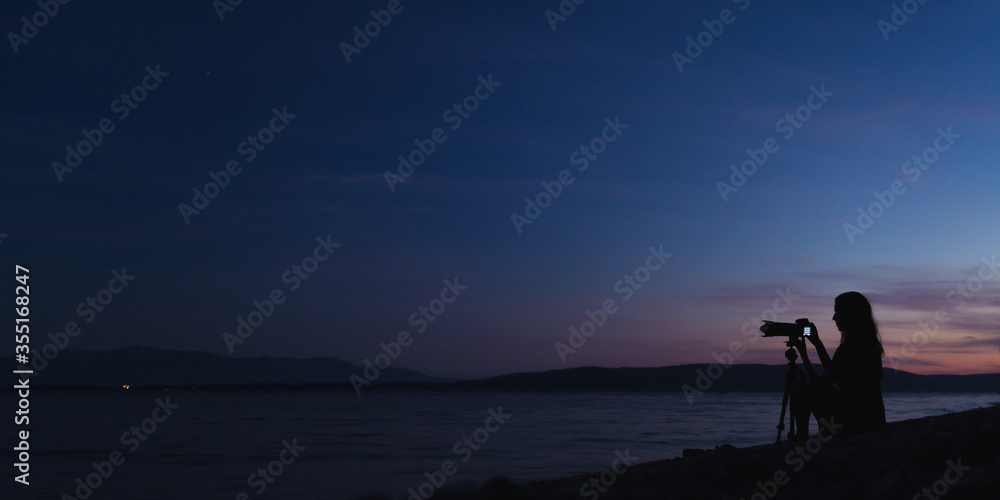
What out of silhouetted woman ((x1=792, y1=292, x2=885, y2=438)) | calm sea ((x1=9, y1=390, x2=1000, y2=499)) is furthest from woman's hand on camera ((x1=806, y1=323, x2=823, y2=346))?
calm sea ((x1=9, y1=390, x2=1000, y2=499))

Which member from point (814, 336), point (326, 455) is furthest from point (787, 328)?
point (326, 455)

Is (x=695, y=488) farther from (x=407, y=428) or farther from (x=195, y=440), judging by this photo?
(x=407, y=428)

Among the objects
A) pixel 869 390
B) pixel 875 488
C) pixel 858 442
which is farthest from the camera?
pixel 869 390

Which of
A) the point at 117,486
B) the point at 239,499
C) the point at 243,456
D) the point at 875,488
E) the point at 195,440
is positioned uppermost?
the point at 195,440

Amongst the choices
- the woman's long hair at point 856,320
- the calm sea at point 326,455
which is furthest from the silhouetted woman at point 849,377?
the calm sea at point 326,455

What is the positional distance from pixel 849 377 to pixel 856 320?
1.52ft

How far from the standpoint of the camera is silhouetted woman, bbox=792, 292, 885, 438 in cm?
584

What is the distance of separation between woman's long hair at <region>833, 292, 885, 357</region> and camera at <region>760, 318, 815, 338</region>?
1.14ft

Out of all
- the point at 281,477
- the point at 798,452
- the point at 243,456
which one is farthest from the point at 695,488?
the point at 243,456

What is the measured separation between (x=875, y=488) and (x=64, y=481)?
39.5 ft

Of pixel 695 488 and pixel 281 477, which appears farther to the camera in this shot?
pixel 281 477

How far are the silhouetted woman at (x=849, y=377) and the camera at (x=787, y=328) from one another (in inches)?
3.7

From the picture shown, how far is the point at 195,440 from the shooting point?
1933 cm

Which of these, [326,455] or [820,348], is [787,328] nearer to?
[820,348]
